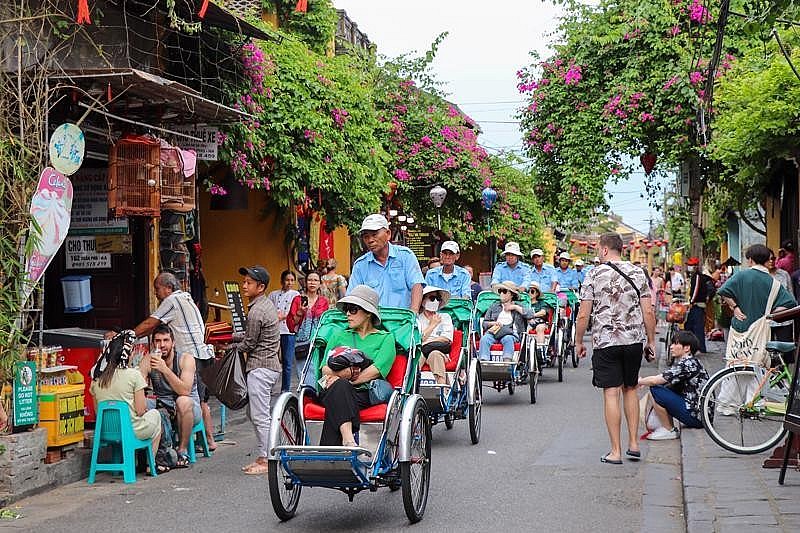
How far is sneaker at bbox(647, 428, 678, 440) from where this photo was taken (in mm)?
10859

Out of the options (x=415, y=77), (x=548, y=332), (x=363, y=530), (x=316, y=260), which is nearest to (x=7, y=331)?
(x=363, y=530)

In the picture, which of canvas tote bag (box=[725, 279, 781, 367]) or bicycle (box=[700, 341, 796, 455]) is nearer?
bicycle (box=[700, 341, 796, 455])

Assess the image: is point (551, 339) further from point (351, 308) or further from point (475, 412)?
point (351, 308)

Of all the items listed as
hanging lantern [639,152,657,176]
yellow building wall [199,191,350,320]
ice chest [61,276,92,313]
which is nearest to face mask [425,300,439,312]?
ice chest [61,276,92,313]

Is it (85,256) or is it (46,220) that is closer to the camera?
(46,220)

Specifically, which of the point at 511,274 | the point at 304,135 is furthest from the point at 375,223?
the point at 304,135

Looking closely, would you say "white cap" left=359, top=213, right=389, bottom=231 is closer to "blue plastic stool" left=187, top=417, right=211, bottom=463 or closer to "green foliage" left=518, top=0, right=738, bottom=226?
"blue plastic stool" left=187, top=417, right=211, bottom=463

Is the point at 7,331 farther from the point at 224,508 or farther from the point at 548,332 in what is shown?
the point at 548,332

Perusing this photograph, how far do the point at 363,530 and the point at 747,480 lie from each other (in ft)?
10.7

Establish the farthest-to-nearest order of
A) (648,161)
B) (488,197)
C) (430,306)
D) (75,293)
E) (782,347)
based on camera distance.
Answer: (488,197) < (648,161) < (75,293) < (430,306) < (782,347)

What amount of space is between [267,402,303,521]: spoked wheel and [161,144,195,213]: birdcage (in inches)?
201

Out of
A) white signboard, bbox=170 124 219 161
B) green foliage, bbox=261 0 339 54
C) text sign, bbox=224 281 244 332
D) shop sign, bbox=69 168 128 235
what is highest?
green foliage, bbox=261 0 339 54

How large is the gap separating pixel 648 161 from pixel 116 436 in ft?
51.1

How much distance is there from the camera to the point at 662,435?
1087cm
